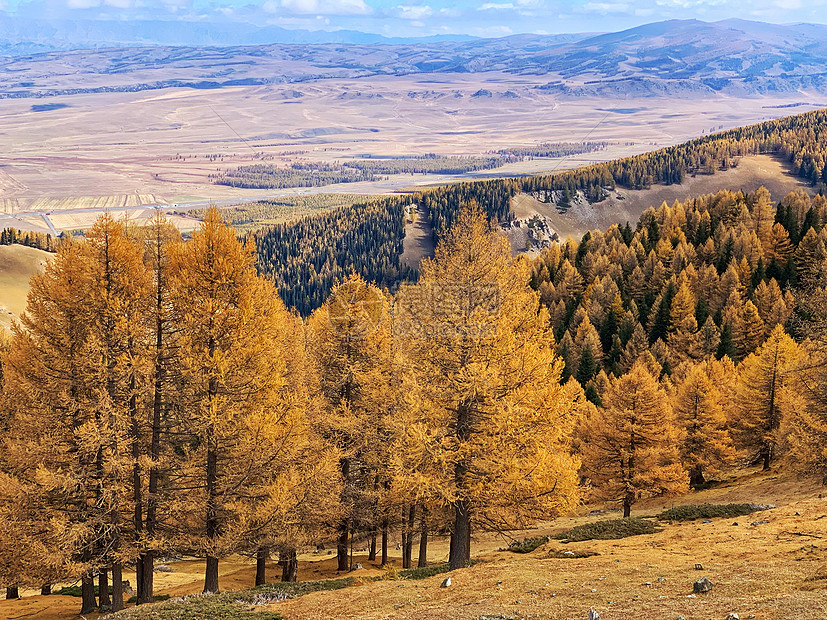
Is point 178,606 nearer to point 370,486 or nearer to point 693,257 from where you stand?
point 370,486

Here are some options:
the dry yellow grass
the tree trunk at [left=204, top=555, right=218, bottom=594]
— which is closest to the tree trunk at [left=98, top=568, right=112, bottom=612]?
the dry yellow grass

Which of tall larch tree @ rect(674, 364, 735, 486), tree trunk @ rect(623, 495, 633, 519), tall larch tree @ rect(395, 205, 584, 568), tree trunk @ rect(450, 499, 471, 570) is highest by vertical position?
tall larch tree @ rect(395, 205, 584, 568)

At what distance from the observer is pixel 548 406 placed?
2397 cm

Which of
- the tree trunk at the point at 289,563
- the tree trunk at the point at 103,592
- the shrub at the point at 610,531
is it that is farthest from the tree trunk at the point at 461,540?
the tree trunk at the point at 103,592

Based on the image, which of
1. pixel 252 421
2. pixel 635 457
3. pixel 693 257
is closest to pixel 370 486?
pixel 252 421

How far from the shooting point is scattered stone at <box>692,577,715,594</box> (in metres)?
17.1

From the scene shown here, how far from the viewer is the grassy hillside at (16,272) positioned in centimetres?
13900

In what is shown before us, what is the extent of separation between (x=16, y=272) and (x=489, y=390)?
541 ft

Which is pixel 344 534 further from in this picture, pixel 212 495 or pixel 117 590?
pixel 117 590

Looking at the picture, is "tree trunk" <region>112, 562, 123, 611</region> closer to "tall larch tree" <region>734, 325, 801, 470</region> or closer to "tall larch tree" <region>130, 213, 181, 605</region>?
"tall larch tree" <region>130, 213, 181, 605</region>

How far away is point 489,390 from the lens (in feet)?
78.7

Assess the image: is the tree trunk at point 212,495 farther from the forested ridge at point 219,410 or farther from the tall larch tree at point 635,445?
the tall larch tree at point 635,445

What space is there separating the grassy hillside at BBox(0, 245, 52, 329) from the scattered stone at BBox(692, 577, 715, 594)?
141 meters
